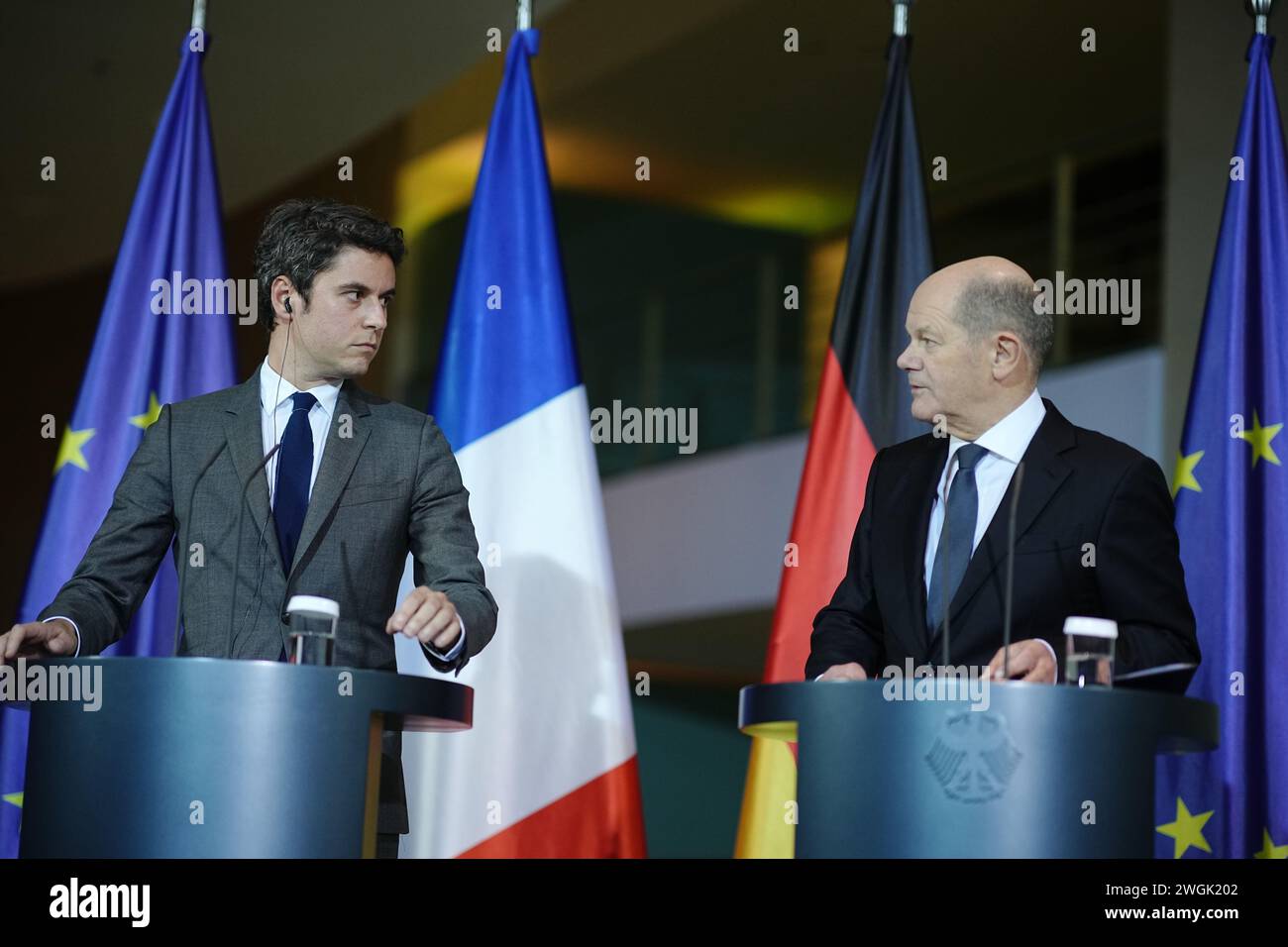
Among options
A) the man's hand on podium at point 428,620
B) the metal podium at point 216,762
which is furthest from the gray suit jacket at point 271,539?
the metal podium at point 216,762

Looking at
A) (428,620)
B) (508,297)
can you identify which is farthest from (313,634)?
(508,297)

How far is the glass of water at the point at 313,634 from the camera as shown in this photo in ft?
7.02

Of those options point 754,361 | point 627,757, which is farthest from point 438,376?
point 754,361

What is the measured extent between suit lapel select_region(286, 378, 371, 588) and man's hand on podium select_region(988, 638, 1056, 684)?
1.05 m

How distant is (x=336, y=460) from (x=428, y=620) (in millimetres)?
467

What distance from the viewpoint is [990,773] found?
6.57 feet

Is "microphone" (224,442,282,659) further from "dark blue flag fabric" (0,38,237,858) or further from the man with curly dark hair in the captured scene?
"dark blue flag fabric" (0,38,237,858)

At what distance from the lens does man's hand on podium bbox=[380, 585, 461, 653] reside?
2186mm

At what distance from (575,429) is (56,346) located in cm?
358

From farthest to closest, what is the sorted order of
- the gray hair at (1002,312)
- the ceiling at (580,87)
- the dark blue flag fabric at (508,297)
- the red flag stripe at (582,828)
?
1. the ceiling at (580,87)
2. the dark blue flag fabric at (508,297)
3. the red flag stripe at (582,828)
4. the gray hair at (1002,312)

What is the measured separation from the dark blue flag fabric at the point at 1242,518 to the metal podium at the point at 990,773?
4.52 ft

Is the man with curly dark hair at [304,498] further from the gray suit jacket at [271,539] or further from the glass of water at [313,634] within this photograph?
the glass of water at [313,634]

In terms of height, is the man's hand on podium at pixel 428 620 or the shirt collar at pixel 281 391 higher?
the shirt collar at pixel 281 391
